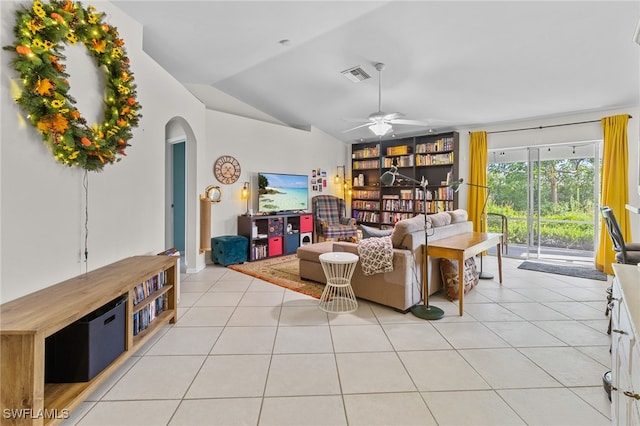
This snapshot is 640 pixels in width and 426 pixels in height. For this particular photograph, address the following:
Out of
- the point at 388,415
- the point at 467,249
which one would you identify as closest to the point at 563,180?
the point at 467,249

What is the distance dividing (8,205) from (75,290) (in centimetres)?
61

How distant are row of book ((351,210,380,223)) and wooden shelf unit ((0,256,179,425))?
5.60 m

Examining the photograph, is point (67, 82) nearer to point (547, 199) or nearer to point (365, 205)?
point (365, 205)

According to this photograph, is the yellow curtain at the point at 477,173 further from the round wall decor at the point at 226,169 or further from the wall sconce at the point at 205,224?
the wall sconce at the point at 205,224

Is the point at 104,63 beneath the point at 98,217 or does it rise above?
above

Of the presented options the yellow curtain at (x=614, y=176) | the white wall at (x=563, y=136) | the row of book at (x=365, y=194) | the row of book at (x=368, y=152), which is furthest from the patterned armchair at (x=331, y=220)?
the yellow curtain at (x=614, y=176)

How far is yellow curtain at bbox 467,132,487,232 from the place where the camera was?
18.5 feet

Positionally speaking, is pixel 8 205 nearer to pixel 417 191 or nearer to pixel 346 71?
pixel 346 71

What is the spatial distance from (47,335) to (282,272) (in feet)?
10.6

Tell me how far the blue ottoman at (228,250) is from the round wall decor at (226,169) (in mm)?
1071

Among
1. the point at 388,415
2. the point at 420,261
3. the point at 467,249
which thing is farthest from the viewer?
the point at 420,261

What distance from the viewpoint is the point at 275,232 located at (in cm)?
562

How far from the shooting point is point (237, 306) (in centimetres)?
314

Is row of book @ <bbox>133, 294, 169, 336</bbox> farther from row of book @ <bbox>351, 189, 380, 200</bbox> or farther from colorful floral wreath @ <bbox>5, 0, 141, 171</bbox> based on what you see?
row of book @ <bbox>351, 189, 380, 200</bbox>
